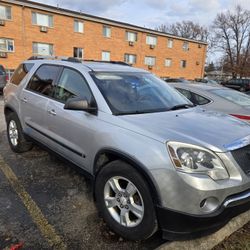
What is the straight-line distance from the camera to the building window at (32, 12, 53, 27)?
2527 centimetres

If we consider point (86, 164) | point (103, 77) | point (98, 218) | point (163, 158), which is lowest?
point (98, 218)

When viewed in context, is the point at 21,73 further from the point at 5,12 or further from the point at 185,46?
the point at 185,46

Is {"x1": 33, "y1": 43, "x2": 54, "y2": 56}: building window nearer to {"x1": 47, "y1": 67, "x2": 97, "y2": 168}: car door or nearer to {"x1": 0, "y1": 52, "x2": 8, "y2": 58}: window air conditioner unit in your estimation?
{"x1": 0, "y1": 52, "x2": 8, "y2": 58}: window air conditioner unit

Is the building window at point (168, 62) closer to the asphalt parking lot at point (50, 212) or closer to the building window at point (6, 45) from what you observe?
the building window at point (6, 45)

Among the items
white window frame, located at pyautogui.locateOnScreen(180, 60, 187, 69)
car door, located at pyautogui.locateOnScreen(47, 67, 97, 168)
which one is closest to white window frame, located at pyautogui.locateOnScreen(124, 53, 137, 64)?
white window frame, located at pyautogui.locateOnScreen(180, 60, 187, 69)

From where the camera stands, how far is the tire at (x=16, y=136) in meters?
4.79

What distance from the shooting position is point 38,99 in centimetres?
407

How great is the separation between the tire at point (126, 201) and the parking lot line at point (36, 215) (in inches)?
20.9

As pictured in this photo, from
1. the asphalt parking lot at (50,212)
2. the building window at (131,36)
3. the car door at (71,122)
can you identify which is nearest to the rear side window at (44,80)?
the car door at (71,122)

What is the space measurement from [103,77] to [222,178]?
1.90 meters

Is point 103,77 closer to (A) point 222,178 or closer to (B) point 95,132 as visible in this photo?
(B) point 95,132

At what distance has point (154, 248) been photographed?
2584 millimetres

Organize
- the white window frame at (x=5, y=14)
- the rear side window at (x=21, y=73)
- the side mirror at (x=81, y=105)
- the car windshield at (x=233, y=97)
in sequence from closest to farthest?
the side mirror at (x=81, y=105) < the rear side window at (x=21, y=73) < the car windshield at (x=233, y=97) < the white window frame at (x=5, y=14)

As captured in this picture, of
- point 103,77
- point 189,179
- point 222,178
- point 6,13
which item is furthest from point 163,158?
point 6,13
